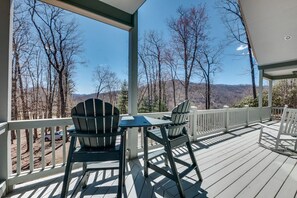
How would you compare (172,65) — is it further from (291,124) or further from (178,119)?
(178,119)

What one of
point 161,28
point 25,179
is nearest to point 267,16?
point 161,28

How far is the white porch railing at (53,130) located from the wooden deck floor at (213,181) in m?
0.18

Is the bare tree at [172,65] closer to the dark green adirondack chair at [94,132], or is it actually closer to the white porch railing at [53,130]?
the white porch railing at [53,130]

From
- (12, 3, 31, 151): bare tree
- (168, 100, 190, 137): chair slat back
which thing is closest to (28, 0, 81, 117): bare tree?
(12, 3, 31, 151): bare tree

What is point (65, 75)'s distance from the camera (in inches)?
250

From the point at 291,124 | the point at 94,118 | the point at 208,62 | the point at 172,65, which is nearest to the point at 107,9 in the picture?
the point at 94,118

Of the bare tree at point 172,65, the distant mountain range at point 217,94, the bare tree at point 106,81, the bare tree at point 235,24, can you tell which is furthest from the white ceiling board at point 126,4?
the bare tree at point 235,24

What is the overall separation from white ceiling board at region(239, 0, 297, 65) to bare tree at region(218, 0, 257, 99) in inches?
153

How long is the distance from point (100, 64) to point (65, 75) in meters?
1.55

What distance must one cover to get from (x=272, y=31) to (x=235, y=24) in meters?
5.72

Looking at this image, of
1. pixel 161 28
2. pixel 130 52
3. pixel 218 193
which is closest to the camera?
pixel 218 193

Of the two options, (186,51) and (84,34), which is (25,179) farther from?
(186,51)

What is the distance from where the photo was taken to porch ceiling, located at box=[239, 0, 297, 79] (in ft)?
18.1

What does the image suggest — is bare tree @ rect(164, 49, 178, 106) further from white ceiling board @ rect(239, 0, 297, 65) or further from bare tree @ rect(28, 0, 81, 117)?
bare tree @ rect(28, 0, 81, 117)
